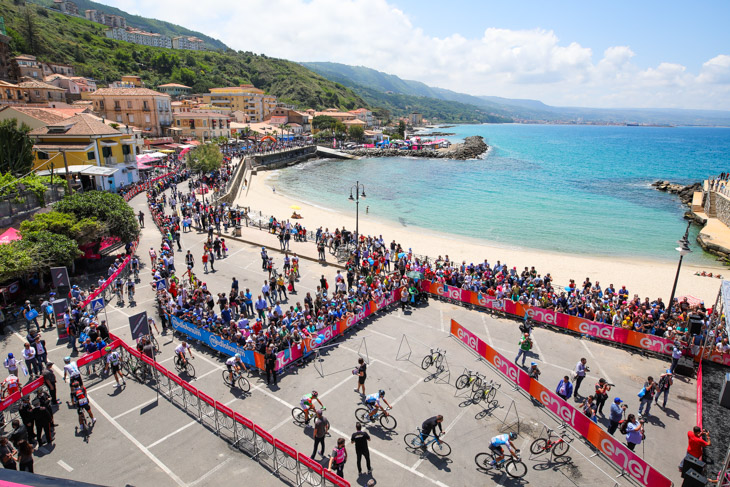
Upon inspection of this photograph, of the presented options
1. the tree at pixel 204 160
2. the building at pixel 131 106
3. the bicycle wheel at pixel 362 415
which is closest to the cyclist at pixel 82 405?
the bicycle wheel at pixel 362 415

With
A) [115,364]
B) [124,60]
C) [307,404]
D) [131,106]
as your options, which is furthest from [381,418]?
[124,60]

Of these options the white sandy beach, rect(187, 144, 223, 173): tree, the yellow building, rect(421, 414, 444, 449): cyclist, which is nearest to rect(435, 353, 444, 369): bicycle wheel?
rect(421, 414, 444, 449): cyclist

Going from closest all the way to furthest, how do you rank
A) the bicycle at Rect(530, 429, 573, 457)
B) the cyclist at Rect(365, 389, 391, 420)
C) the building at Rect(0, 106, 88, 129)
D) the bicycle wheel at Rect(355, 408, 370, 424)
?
the bicycle at Rect(530, 429, 573, 457)
the cyclist at Rect(365, 389, 391, 420)
the bicycle wheel at Rect(355, 408, 370, 424)
the building at Rect(0, 106, 88, 129)

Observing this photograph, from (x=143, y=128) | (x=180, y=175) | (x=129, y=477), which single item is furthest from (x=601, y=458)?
(x=143, y=128)

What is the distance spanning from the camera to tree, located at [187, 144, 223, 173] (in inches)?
1955

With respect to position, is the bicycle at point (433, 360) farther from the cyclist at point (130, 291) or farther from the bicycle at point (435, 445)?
the cyclist at point (130, 291)

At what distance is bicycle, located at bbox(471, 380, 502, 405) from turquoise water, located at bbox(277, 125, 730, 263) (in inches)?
951

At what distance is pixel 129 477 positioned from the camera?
9.12 m

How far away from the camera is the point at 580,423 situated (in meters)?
10.7

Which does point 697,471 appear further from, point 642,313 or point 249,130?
point 249,130

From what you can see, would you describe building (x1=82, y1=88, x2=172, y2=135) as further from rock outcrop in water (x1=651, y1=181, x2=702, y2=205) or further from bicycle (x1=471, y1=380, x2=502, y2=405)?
rock outcrop in water (x1=651, y1=181, x2=702, y2=205)

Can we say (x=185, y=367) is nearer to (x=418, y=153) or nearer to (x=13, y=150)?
(x=13, y=150)

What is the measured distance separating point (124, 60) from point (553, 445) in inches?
6252

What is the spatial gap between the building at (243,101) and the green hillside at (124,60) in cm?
2026
